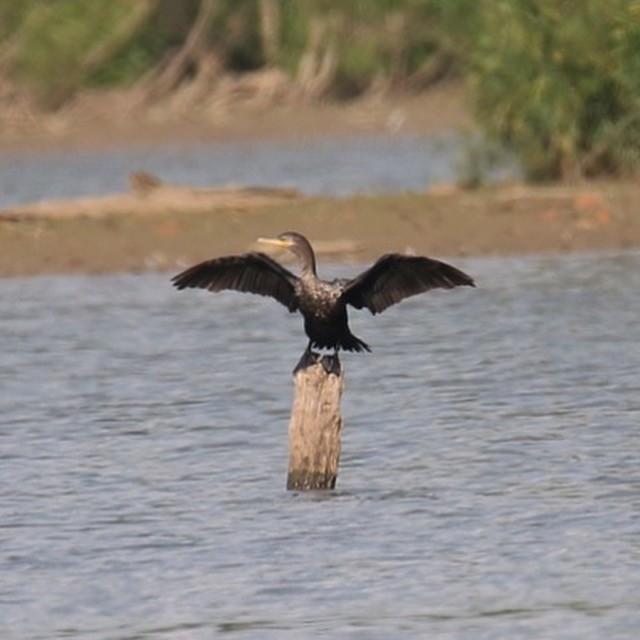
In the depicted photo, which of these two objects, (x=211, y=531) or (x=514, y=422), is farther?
(x=514, y=422)

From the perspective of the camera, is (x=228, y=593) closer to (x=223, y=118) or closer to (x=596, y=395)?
(x=596, y=395)

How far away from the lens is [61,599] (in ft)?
28.4

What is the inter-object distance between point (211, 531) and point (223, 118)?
27.1 metres

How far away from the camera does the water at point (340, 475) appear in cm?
845

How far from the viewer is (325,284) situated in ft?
33.2

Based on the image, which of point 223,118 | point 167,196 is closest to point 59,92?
point 223,118

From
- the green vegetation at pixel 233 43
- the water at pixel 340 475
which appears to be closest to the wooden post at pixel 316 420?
the water at pixel 340 475

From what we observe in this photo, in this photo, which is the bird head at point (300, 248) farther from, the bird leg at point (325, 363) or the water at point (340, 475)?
the water at point (340, 475)

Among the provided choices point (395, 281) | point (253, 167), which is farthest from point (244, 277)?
point (253, 167)

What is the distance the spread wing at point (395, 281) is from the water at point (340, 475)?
877mm

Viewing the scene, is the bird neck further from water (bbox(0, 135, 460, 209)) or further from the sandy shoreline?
water (bbox(0, 135, 460, 209))

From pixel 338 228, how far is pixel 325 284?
9.30m

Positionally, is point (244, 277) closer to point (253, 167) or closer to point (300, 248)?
point (300, 248)

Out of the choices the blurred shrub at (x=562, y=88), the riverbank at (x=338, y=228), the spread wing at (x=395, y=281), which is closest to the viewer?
the spread wing at (x=395, y=281)
